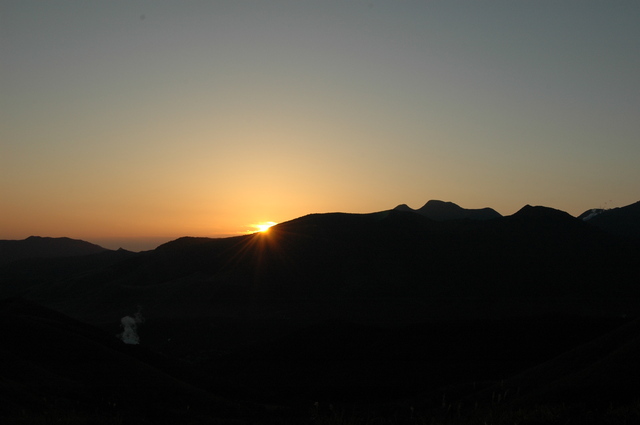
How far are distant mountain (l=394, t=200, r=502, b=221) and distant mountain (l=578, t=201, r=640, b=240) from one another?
27583mm

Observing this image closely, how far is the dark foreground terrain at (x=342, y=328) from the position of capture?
18.2 meters

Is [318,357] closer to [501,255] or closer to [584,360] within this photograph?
[584,360]

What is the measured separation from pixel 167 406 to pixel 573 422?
56.7ft

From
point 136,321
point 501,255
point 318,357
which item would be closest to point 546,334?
point 318,357

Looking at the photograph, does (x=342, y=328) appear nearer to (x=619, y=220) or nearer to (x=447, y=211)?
(x=447, y=211)

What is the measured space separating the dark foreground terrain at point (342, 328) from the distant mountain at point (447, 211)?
1516 inches

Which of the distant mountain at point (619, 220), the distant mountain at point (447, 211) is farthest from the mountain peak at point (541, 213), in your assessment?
the distant mountain at point (447, 211)

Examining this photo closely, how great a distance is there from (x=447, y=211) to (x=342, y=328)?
4783 inches

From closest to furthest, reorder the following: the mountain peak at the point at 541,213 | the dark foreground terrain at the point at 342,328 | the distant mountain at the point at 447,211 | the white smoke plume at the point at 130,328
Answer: the dark foreground terrain at the point at 342,328 < the white smoke plume at the point at 130,328 < the mountain peak at the point at 541,213 < the distant mountain at the point at 447,211

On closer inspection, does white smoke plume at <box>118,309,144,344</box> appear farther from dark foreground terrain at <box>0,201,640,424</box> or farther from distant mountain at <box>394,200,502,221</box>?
distant mountain at <box>394,200,502,221</box>

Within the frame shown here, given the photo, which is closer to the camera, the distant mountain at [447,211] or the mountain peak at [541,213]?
the mountain peak at [541,213]

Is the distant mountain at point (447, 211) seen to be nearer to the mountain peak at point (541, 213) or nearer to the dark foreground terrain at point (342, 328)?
the dark foreground terrain at point (342, 328)

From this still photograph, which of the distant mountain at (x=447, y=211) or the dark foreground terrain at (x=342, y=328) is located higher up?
the distant mountain at (x=447, y=211)

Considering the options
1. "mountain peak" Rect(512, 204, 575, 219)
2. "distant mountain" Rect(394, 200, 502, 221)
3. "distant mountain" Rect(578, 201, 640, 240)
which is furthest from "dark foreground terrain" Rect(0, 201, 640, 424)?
"distant mountain" Rect(578, 201, 640, 240)
